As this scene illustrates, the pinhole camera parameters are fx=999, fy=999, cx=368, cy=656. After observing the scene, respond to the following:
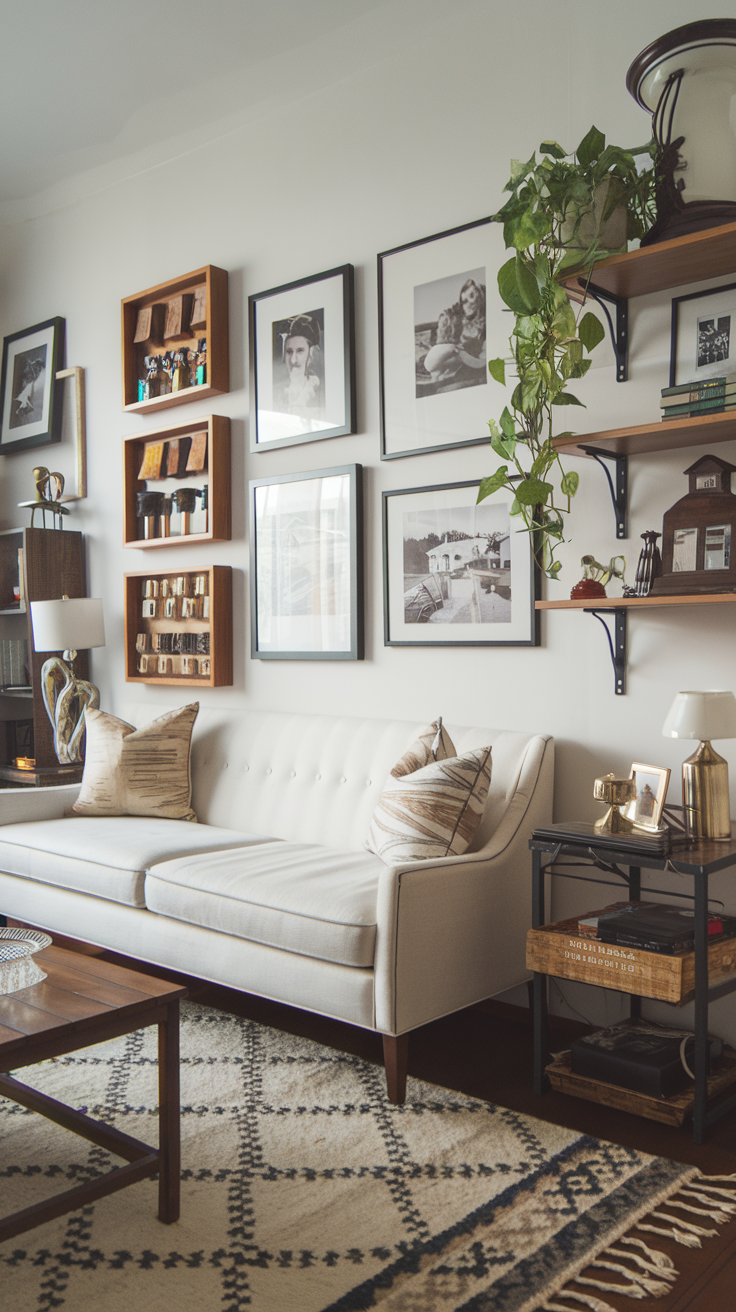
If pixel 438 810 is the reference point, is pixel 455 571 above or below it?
above

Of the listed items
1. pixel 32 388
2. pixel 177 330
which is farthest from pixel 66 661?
pixel 177 330

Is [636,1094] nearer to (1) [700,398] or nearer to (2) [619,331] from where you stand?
(1) [700,398]

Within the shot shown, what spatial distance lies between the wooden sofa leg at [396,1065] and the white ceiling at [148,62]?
Result: 3.13 metres

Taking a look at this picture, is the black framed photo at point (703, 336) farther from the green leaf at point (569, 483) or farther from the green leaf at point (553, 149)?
the green leaf at point (553, 149)

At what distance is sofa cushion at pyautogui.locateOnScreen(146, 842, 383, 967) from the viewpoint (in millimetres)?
2418

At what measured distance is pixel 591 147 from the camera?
8.14ft

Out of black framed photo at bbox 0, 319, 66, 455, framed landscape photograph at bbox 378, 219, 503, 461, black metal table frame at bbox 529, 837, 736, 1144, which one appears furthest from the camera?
black framed photo at bbox 0, 319, 66, 455

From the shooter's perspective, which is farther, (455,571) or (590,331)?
(455,571)

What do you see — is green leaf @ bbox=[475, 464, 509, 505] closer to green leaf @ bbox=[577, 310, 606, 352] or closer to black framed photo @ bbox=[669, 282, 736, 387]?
green leaf @ bbox=[577, 310, 606, 352]

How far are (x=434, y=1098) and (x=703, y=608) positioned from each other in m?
1.44

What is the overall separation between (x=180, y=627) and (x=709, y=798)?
2.48m

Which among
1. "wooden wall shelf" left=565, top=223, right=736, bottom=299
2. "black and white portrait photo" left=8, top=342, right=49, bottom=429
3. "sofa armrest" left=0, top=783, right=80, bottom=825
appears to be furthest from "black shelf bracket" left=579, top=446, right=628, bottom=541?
"black and white portrait photo" left=8, top=342, right=49, bottom=429

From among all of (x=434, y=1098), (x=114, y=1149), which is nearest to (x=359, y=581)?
(x=434, y=1098)

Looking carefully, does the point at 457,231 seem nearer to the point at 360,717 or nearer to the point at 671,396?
the point at 671,396
